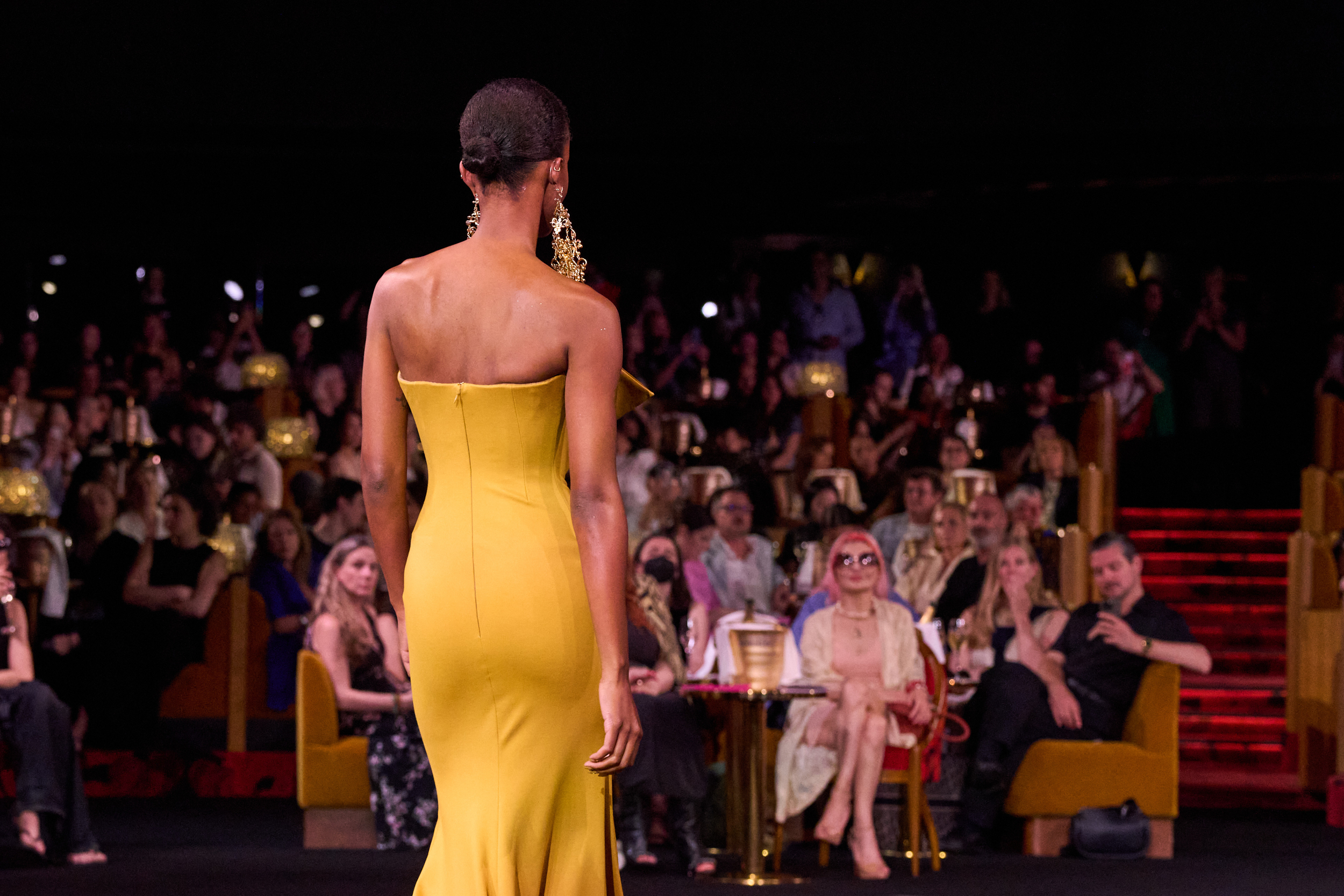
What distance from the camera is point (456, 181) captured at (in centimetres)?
1527

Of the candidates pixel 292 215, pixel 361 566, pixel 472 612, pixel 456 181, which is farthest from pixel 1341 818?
pixel 292 215

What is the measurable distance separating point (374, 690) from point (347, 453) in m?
3.37

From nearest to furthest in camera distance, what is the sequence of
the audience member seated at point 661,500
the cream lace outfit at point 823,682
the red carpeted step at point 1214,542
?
the cream lace outfit at point 823,682 → the audience member seated at point 661,500 → the red carpeted step at point 1214,542

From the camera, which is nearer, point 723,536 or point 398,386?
point 398,386

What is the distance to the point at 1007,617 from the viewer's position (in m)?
7.49

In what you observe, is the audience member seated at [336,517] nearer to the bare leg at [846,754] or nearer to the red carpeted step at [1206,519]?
the bare leg at [846,754]

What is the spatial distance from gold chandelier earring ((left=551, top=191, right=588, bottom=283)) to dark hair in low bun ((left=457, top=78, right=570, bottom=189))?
13cm

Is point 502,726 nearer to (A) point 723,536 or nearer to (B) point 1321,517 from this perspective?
(A) point 723,536

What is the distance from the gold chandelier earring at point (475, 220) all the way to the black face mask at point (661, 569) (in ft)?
15.4

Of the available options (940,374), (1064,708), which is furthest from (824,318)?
(1064,708)

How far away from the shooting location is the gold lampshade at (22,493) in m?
9.30

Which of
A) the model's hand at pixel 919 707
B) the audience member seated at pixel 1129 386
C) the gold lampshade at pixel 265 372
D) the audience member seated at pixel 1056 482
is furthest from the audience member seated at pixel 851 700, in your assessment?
the gold lampshade at pixel 265 372

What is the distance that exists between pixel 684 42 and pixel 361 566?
280 inches

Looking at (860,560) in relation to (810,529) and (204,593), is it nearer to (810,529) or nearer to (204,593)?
(810,529)
